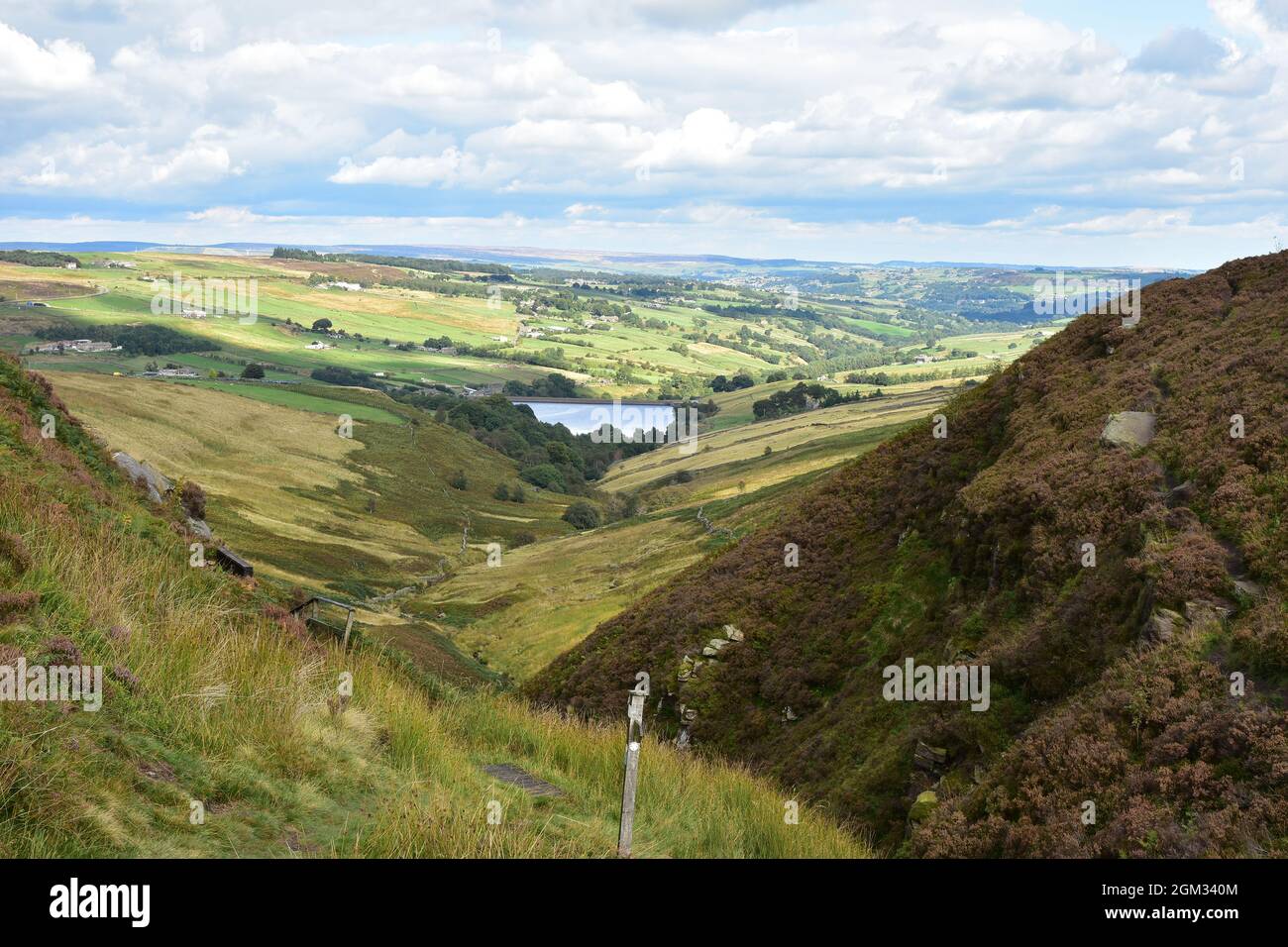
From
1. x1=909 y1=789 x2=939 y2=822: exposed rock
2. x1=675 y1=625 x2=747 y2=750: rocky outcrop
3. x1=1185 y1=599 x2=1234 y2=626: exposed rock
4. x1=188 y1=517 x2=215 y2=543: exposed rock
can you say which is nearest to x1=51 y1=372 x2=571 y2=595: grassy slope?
x1=188 y1=517 x2=215 y2=543: exposed rock

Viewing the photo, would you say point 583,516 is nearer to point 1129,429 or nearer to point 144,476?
point 144,476

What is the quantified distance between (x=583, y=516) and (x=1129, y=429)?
12409 centimetres

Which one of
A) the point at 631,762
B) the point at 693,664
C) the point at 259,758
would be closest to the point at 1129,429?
the point at 693,664

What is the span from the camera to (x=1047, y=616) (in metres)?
15.6

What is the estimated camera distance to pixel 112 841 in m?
6.47

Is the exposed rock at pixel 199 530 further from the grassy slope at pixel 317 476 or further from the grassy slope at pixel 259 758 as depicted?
the grassy slope at pixel 317 476

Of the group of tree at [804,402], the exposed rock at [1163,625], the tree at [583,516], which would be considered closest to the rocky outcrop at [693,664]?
the exposed rock at [1163,625]

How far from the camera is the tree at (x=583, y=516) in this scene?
462ft

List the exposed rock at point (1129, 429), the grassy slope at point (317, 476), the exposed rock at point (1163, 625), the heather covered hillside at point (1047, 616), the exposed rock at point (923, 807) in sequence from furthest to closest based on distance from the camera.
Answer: the grassy slope at point (317, 476)
the exposed rock at point (1129, 429)
the exposed rock at point (923, 807)
the exposed rock at point (1163, 625)
the heather covered hillside at point (1047, 616)

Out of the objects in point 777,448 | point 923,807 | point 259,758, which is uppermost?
point 259,758

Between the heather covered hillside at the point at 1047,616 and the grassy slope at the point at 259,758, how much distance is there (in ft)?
11.1

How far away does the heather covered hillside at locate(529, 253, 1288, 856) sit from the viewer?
35.2 ft

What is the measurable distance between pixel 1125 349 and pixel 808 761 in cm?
1449
